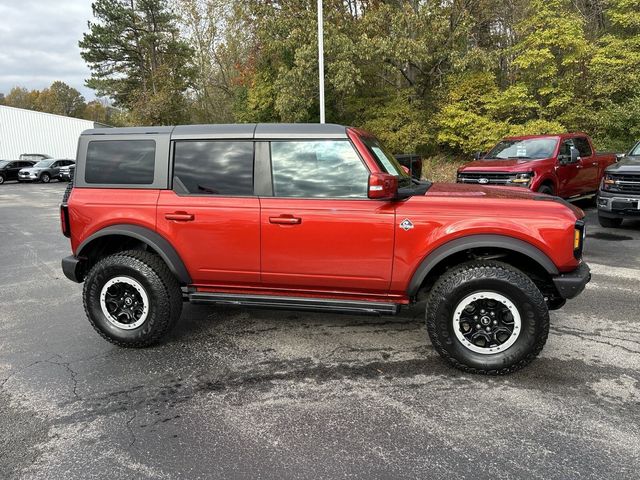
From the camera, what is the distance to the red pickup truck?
941 cm

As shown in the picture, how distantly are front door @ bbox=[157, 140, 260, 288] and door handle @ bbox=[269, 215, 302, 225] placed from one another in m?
0.16

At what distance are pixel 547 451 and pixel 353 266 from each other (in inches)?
70.0

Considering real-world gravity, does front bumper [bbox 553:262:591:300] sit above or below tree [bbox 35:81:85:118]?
below

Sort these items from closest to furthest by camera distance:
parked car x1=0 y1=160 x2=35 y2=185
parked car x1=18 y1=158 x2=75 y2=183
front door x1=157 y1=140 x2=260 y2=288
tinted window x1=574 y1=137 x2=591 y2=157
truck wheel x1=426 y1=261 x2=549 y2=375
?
truck wheel x1=426 y1=261 x2=549 y2=375, front door x1=157 y1=140 x2=260 y2=288, tinted window x1=574 y1=137 x2=591 y2=157, parked car x1=0 y1=160 x2=35 y2=185, parked car x1=18 y1=158 x2=75 y2=183

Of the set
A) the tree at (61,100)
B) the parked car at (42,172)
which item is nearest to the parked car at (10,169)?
the parked car at (42,172)

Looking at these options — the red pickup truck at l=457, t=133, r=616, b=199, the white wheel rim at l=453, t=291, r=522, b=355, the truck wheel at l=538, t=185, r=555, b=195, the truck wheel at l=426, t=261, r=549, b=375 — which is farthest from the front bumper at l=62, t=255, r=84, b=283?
the truck wheel at l=538, t=185, r=555, b=195

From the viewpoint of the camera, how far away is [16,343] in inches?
172

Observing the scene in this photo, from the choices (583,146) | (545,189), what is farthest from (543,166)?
(583,146)

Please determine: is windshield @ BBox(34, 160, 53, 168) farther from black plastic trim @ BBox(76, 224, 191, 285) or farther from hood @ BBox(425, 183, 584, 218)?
hood @ BBox(425, 183, 584, 218)

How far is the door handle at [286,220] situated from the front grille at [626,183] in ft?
24.4

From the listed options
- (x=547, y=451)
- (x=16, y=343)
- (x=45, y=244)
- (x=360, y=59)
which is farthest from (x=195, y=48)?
(x=547, y=451)

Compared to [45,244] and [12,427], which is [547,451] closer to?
[12,427]

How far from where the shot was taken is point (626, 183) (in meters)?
8.52

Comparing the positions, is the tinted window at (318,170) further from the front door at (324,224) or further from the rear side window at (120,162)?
the rear side window at (120,162)
